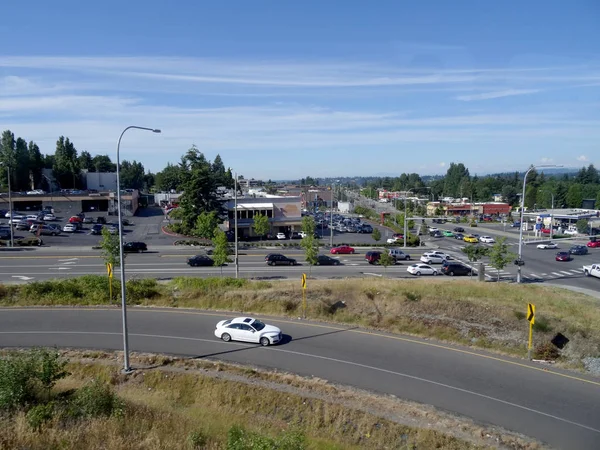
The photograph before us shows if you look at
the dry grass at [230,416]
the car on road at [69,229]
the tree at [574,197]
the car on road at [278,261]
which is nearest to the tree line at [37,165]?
the car on road at [69,229]

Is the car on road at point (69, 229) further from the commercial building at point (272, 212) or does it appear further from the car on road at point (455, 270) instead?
the car on road at point (455, 270)

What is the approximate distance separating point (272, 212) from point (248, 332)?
40114mm

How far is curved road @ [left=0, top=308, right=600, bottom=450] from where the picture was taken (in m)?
13.5

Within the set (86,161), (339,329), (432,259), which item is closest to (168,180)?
(86,161)

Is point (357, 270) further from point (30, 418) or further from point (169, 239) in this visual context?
point (30, 418)

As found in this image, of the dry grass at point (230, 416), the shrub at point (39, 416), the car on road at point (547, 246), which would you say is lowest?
the dry grass at point (230, 416)

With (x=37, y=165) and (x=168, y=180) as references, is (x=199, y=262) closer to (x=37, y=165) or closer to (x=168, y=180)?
(x=37, y=165)

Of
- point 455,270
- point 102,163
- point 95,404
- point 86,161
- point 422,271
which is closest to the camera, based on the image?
point 95,404

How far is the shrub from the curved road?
7309 mm

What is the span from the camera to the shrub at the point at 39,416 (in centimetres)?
1024

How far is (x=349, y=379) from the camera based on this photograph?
625 inches

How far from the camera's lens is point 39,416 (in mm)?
10438

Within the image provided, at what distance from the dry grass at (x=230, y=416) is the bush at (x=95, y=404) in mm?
438

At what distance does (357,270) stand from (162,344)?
2112 cm
